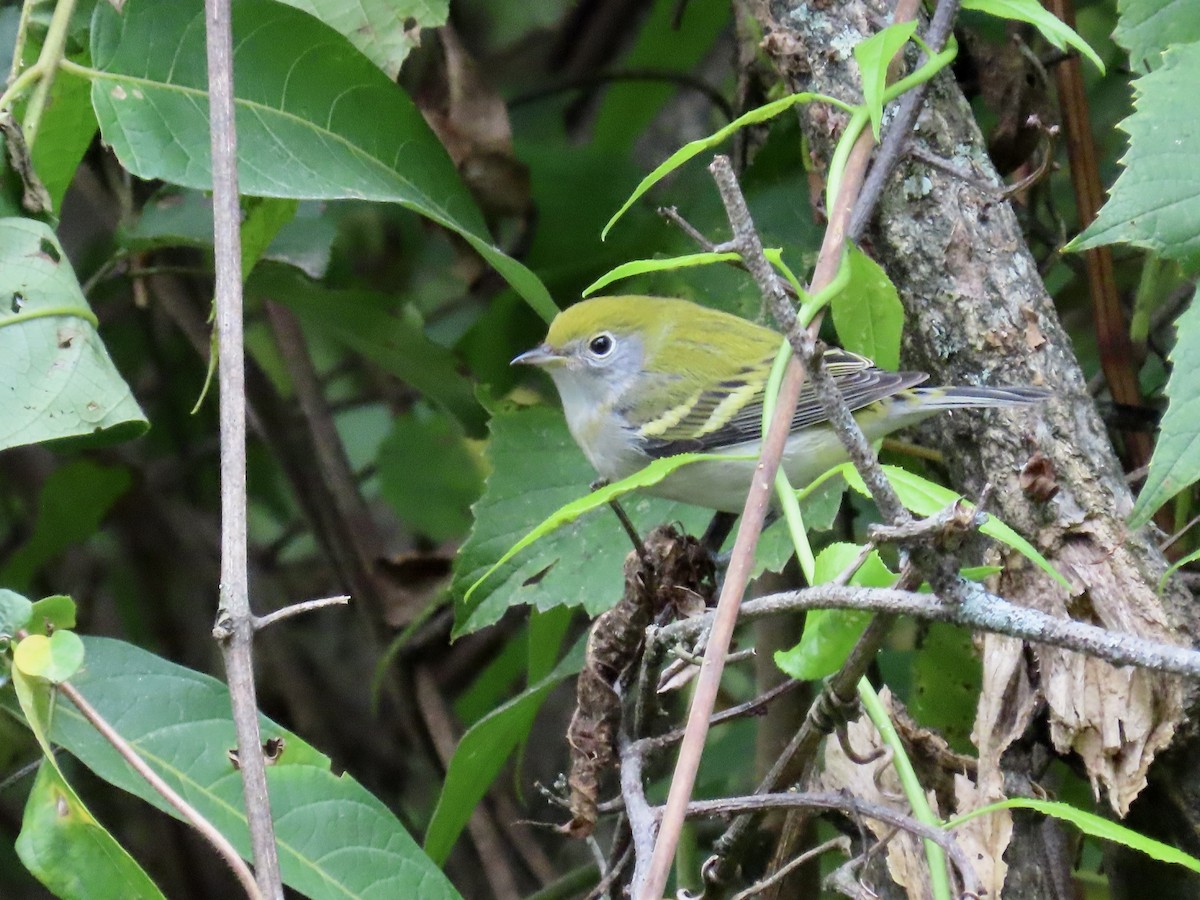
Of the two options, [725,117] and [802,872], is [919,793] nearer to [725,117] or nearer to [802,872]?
[802,872]

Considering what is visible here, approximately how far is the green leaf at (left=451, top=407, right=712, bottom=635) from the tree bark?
63 cm

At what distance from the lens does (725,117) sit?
135 inches

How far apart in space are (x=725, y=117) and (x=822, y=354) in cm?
247

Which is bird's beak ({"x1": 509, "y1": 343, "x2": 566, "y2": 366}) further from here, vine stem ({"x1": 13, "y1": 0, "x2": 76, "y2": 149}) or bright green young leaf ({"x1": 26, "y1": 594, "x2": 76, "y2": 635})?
bright green young leaf ({"x1": 26, "y1": 594, "x2": 76, "y2": 635})

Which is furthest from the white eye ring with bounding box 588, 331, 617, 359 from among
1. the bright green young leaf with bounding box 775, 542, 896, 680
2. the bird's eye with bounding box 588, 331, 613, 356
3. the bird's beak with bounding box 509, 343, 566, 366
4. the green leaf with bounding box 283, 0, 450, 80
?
the bright green young leaf with bounding box 775, 542, 896, 680

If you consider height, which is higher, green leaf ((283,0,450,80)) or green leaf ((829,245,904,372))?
green leaf ((283,0,450,80))

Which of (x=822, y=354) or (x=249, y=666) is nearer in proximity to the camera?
(x=822, y=354)

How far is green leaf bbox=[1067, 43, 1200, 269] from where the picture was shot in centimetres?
175

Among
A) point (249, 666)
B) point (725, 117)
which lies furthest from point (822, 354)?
point (725, 117)

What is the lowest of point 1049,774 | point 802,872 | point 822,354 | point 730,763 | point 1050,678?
point 730,763

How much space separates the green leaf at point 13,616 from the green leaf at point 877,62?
1053 millimetres

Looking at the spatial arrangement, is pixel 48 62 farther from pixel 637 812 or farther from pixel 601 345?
pixel 601 345

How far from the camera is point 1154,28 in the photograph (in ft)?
6.82

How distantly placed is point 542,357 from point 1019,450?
134 cm
